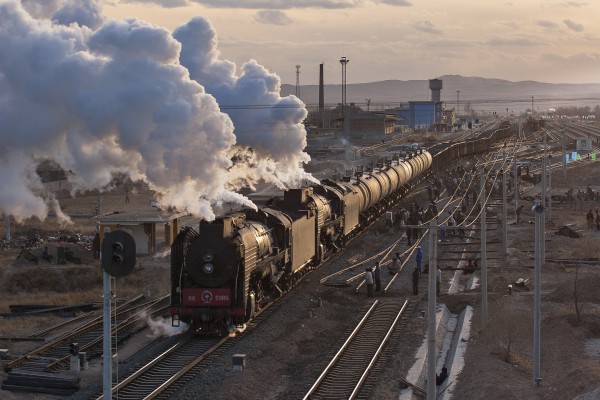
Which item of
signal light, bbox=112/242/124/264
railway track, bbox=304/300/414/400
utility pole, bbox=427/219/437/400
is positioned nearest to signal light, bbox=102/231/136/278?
signal light, bbox=112/242/124/264

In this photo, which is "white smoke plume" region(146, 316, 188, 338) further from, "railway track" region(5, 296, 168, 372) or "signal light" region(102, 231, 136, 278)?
"signal light" region(102, 231, 136, 278)

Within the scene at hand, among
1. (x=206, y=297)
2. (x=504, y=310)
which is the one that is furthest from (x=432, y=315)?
(x=504, y=310)

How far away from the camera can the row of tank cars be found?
83.0ft

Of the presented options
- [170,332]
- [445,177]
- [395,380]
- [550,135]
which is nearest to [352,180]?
[170,332]

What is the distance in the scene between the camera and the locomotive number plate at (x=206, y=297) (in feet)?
83.8

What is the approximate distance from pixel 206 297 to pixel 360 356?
4.45m

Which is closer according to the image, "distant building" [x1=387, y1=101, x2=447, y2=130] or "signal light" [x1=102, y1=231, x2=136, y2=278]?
"signal light" [x1=102, y1=231, x2=136, y2=278]

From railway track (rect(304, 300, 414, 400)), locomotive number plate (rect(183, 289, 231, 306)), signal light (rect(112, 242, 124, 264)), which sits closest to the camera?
signal light (rect(112, 242, 124, 264))

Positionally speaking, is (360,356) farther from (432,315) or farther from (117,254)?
(117,254)

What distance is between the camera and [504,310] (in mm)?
30094

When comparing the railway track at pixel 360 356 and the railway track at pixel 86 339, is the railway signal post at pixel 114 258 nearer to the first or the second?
the railway track at pixel 86 339

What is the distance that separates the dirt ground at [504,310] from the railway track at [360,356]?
793 mm

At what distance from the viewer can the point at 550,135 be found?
133125 millimetres

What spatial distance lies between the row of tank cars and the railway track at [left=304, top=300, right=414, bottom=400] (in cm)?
310
